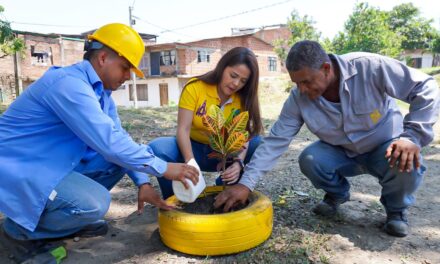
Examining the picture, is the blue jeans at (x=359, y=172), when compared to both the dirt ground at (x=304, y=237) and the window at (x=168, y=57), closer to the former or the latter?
the dirt ground at (x=304, y=237)

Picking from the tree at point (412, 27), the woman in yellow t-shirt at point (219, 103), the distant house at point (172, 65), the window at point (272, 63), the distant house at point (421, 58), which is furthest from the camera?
the distant house at point (421, 58)

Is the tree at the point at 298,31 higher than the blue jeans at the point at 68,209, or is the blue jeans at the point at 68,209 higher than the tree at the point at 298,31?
the tree at the point at 298,31

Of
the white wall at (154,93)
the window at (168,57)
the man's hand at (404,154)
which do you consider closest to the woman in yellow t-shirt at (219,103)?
the man's hand at (404,154)

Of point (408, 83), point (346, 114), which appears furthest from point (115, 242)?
point (408, 83)

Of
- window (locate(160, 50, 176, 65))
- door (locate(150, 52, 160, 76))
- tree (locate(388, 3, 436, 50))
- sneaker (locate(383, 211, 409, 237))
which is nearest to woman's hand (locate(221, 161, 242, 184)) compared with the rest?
sneaker (locate(383, 211, 409, 237))

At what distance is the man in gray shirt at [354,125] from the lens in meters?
1.93

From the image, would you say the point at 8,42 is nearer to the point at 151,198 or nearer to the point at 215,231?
the point at 151,198

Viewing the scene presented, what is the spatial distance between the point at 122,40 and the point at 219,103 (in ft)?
2.81

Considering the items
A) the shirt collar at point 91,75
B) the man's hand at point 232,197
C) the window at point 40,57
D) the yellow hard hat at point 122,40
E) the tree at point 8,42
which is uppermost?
the window at point 40,57

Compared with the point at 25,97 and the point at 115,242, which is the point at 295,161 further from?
the point at 25,97

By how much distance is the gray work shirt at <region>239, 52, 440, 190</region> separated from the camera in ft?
6.36

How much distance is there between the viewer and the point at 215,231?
1.79 meters

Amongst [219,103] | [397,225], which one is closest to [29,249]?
[219,103]

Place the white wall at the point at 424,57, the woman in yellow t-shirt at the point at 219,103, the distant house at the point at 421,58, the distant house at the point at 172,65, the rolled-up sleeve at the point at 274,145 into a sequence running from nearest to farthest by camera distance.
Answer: the rolled-up sleeve at the point at 274,145 < the woman in yellow t-shirt at the point at 219,103 < the distant house at the point at 172,65 < the distant house at the point at 421,58 < the white wall at the point at 424,57
